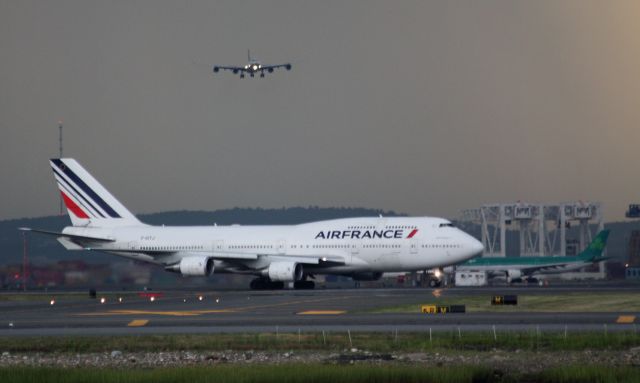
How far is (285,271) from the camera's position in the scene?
73250 millimetres

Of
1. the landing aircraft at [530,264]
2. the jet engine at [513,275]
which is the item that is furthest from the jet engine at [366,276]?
the jet engine at [513,275]

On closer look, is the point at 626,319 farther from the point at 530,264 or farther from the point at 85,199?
the point at 530,264

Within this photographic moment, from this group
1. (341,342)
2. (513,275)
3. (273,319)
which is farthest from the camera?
(513,275)

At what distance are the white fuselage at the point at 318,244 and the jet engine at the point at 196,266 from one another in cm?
77

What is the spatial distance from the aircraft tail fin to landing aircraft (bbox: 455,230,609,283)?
3320 centimetres

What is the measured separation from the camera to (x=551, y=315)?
3788cm

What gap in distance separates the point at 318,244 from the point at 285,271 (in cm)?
380

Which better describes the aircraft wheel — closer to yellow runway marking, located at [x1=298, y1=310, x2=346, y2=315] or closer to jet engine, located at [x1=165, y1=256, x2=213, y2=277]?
jet engine, located at [x1=165, y1=256, x2=213, y2=277]

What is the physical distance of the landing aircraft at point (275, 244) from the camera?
73.9 meters

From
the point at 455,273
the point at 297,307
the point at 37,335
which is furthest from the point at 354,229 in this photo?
the point at 37,335

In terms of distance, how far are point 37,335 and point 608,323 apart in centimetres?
1709

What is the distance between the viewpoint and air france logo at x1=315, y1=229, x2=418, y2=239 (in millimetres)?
74000

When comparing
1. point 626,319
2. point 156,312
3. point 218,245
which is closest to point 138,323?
point 156,312

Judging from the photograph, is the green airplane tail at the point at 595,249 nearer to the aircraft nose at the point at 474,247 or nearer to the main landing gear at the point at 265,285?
the aircraft nose at the point at 474,247
